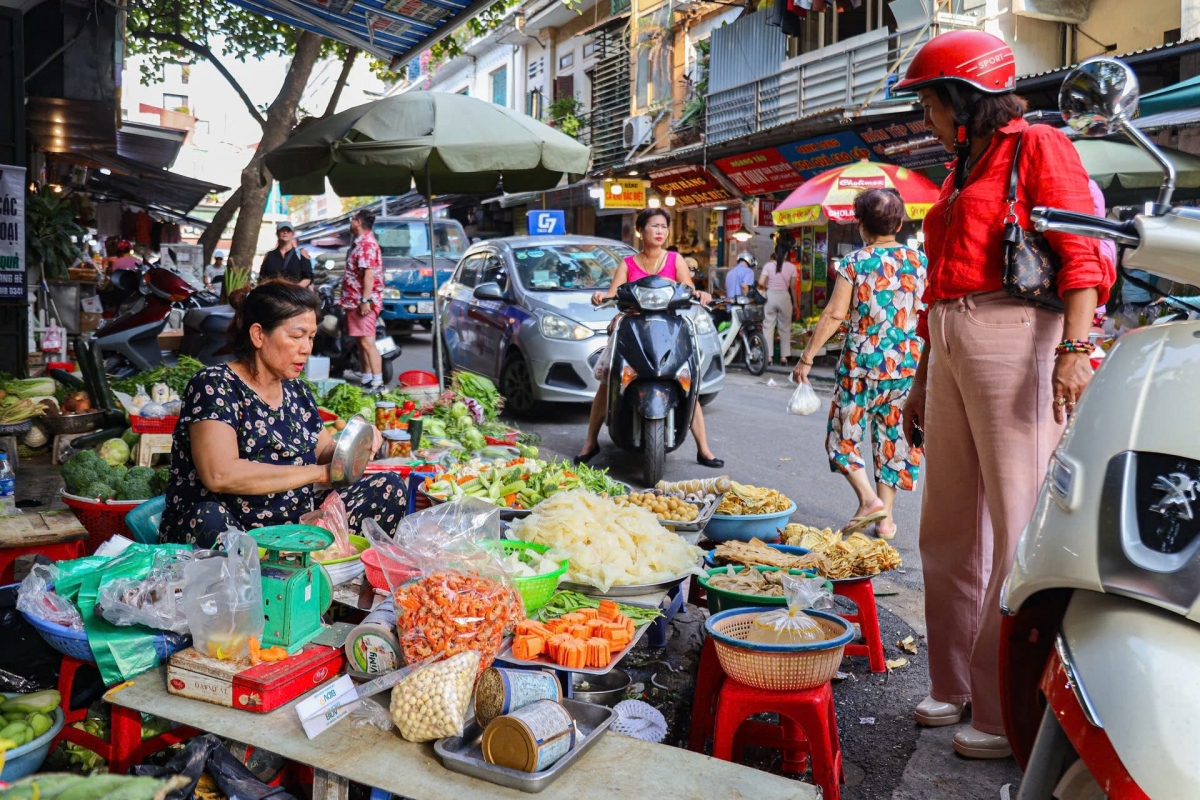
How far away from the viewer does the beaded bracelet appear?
267 centimetres

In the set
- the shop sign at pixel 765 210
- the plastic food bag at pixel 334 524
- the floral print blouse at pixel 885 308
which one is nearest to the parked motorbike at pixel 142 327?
the plastic food bag at pixel 334 524

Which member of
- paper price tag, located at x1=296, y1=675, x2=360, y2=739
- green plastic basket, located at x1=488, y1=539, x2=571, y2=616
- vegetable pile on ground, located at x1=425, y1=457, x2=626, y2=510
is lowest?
paper price tag, located at x1=296, y1=675, x2=360, y2=739

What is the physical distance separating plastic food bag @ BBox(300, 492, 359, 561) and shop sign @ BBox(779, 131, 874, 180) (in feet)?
44.0

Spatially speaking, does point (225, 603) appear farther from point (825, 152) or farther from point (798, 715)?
point (825, 152)

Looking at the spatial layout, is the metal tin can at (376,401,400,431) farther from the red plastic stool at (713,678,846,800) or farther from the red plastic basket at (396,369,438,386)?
the red plastic stool at (713,678,846,800)

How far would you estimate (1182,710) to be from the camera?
154cm

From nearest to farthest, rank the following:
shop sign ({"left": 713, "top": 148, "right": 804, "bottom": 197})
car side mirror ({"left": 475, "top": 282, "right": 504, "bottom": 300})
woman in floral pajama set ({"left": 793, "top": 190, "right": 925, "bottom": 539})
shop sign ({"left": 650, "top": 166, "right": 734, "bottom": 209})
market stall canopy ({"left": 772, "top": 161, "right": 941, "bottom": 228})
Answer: woman in floral pajama set ({"left": 793, "top": 190, "right": 925, "bottom": 539})
car side mirror ({"left": 475, "top": 282, "right": 504, "bottom": 300})
market stall canopy ({"left": 772, "top": 161, "right": 941, "bottom": 228})
shop sign ({"left": 713, "top": 148, "right": 804, "bottom": 197})
shop sign ({"left": 650, "top": 166, "right": 734, "bottom": 209})

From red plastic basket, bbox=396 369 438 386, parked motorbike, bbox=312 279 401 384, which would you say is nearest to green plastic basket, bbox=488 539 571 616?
red plastic basket, bbox=396 369 438 386

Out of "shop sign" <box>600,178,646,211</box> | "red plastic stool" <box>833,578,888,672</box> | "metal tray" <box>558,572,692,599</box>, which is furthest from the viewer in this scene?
"shop sign" <box>600,178,646,211</box>

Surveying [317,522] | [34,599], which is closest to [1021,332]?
[317,522]

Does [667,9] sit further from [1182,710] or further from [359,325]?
[1182,710]

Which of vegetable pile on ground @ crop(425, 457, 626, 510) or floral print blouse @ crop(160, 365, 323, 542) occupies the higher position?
floral print blouse @ crop(160, 365, 323, 542)

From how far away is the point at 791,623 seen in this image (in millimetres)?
2885

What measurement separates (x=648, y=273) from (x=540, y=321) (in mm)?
1905
